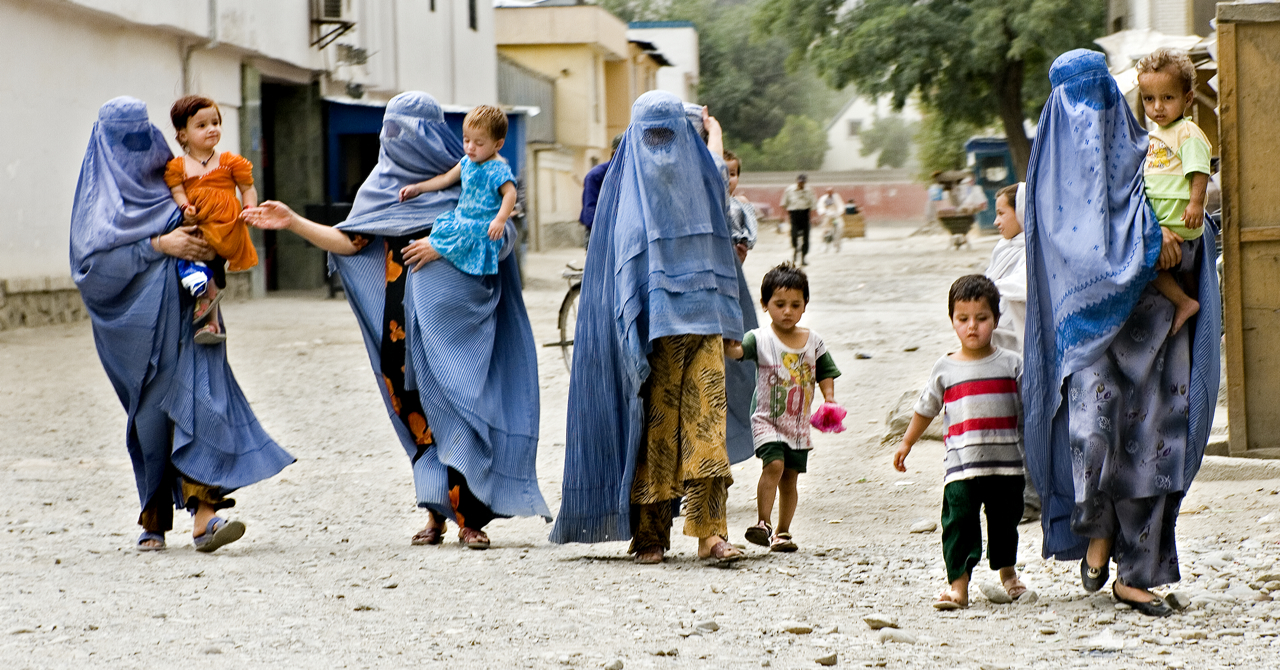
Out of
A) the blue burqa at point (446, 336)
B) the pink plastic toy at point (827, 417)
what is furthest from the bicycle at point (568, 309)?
the pink plastic toy at point (827, 417)

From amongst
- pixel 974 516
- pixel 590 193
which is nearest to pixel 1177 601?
pixel 974 516

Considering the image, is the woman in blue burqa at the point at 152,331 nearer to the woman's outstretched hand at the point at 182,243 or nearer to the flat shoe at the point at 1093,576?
the woman's outstretched hand at the point at 182,243

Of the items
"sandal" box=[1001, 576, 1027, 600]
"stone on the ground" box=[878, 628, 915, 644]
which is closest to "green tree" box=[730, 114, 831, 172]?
"sandal" box=[1001, 576, 1027, 600]

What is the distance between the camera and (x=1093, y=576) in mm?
3951

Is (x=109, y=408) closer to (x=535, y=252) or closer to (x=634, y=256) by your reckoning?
(x=634, y=256)

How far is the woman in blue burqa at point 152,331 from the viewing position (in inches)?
194

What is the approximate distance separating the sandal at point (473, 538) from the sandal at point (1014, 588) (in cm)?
178

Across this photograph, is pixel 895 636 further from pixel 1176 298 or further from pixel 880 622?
pixel 1176 298

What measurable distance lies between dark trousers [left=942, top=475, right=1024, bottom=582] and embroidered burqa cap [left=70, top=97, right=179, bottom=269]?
108 inches

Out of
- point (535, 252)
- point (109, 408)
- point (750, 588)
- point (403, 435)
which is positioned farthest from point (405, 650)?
point (535, 252)

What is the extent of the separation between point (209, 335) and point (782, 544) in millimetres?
2054

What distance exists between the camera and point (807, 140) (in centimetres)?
7206

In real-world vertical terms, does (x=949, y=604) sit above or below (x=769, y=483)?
below

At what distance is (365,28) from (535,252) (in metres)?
10.6
